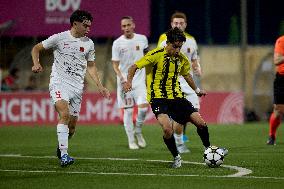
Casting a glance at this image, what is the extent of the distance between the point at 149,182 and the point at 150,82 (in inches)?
112

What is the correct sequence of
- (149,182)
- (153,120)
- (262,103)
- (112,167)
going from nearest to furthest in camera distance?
(149,182) → (112,167) → (153,120) → (262,103)

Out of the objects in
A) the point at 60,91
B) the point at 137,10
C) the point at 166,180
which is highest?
the point at 137,10

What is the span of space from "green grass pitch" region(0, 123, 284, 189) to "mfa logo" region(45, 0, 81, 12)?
265 inches

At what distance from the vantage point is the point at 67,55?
1341 centimetres

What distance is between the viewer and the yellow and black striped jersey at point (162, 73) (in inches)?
519

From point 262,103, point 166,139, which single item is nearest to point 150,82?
point 166,139

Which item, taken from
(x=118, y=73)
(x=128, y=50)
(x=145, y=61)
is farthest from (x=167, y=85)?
(x=128, y=50)

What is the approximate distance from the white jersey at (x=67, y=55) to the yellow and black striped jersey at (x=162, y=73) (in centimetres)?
102

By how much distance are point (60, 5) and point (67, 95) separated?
1392cm

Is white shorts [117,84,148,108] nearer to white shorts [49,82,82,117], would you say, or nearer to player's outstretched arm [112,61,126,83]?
player's outstretched arm [112,61,126,83]

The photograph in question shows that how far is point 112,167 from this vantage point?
498 inches

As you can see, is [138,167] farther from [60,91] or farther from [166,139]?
[60,91]

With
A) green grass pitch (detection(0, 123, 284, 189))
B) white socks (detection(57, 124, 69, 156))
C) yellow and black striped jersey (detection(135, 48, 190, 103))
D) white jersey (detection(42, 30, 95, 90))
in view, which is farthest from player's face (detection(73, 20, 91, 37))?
green grass pitch (detection(0, 123, 284, 189))

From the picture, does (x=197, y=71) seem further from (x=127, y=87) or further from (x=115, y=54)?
(x=127, y=87)
